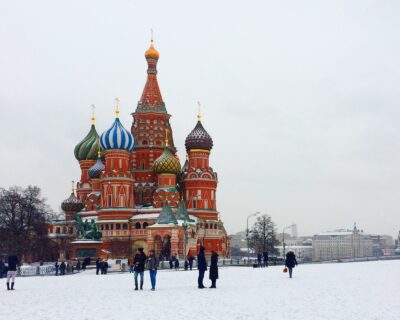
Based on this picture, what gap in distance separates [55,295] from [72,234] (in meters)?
60.2

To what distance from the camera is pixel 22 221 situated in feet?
211

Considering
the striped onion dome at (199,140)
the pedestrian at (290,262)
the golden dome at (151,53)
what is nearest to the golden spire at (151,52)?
the golden dome at (151,53)

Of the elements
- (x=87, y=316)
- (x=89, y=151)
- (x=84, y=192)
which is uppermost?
(x=89, y=151)

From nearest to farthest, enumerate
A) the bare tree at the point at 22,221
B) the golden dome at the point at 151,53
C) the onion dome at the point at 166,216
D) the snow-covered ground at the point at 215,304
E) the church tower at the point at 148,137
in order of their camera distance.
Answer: the snow-covered ground at the point at 215,304 → the bare tree at the point at 22,221 → the onion dome at the point at 166,216 → the church tower at the point at 148,137 → the golden dome at the point at 151,53

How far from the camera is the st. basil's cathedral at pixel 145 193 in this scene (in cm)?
6906

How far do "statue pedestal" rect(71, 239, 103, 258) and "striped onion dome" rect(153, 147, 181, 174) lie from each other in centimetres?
1167

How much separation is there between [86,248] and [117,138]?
13.9 metres

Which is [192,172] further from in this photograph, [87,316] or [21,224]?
[87,316]

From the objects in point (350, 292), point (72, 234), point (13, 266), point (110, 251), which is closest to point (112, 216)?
point (110, 251)

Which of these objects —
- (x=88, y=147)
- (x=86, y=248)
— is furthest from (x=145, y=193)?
(x=88, y=147)

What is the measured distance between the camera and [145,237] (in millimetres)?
70688

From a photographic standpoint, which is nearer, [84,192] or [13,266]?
[13,266]

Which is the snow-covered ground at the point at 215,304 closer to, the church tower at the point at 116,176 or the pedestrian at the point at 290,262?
the pedestrian at the point at 290,262

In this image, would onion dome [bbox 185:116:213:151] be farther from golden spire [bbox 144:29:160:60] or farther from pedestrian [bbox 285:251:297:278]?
pedestrian [bbox 285:251:297:278]
